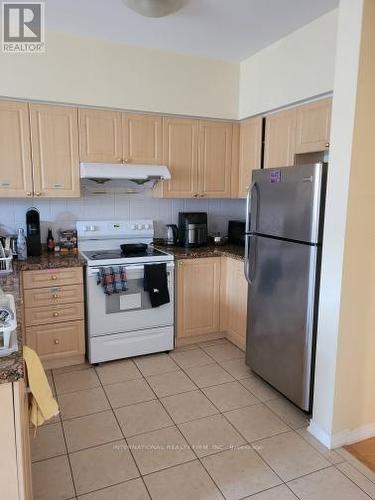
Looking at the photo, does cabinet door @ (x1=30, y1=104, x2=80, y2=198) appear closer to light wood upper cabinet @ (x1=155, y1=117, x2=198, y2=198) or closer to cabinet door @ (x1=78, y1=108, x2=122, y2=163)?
cabinet door @ (x1=78, y1=108, x2=122, y2=163)

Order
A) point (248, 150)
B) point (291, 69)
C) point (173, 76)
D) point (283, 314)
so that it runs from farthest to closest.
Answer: point (248, 150) → point (173, 76) → point (291, 69) → point (283, 314)

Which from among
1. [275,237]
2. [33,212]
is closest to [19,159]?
[33,212]

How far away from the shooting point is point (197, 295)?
3.42m

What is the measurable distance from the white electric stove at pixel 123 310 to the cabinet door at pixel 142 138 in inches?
28.8

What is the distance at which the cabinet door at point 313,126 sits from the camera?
8.68 feet

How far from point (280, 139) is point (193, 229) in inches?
44.5

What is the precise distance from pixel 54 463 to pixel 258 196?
6.71ft

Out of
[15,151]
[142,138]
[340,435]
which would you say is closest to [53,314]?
[15,151]

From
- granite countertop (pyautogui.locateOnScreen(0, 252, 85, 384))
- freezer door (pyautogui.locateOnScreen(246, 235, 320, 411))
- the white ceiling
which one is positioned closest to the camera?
granite countertop (pyautogui.locateOnScreen(0, 252, 85, 384))

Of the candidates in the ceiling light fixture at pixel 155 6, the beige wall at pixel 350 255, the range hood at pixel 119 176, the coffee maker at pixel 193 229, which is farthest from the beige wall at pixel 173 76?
the coffee maker at pixel 193 229

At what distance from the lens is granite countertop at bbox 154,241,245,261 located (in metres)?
3.28

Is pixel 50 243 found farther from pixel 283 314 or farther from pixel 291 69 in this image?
pixel 291 69

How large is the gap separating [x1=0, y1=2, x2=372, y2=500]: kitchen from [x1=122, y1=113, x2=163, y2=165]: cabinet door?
1 centimetres
